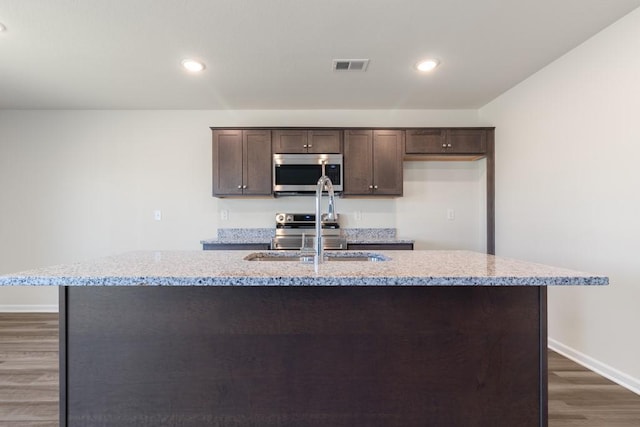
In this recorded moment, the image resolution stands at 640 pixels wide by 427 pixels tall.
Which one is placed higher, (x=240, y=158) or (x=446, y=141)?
(x=446, y=141)

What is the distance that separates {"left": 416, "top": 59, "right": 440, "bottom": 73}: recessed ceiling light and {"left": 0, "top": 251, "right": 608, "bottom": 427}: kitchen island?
1.99m

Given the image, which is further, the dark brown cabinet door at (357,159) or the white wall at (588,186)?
the dark brown cabinet door at (357,159)

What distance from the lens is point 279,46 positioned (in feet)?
8.05

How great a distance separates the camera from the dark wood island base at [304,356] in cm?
135

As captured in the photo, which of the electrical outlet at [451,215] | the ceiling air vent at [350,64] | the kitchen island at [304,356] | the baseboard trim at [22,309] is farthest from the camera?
the electrical outlet at [451,215]

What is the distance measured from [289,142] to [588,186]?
8.75 feet

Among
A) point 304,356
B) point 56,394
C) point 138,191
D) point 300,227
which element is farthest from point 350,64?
point 56,394

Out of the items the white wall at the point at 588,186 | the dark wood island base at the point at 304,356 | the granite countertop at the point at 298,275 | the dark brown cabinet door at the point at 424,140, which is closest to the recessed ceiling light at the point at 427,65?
the dark brown cabinet door at the point at 424,140

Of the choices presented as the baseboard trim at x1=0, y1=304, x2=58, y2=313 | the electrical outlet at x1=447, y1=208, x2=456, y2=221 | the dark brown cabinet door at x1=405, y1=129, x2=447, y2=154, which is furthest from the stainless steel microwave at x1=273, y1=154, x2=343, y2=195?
the baseboard trim at x1=0, y1=304, x2=58, y2=313

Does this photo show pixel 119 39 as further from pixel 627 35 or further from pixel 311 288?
pixel 627 35

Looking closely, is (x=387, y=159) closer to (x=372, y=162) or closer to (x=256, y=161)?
(x=372, y=162)

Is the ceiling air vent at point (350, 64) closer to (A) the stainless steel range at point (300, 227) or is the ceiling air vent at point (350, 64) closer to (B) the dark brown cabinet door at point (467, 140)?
(B) the dark brown cabinet door at point (467, 140)

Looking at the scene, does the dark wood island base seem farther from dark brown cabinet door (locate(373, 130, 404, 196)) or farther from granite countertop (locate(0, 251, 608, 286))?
dark brown cabinet door (locate(373, 130, 404, 196))

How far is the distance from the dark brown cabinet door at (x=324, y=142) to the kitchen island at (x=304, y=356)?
2.47m
